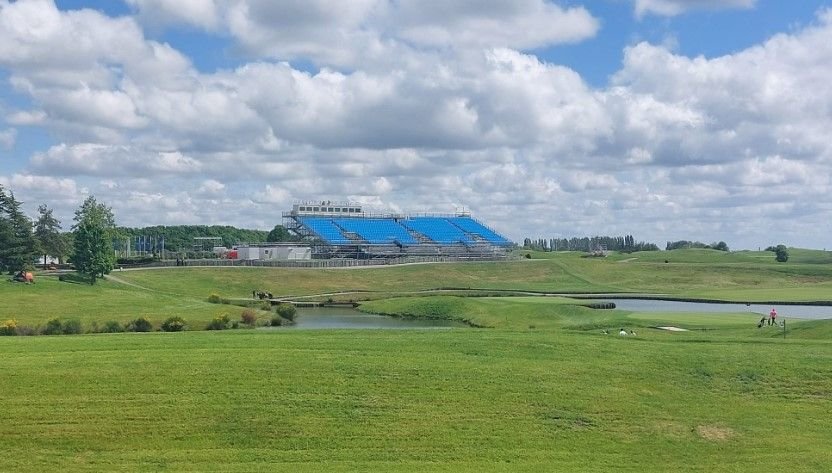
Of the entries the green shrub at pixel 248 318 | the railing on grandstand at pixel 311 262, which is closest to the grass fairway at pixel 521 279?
the railing on grandstand at pixel 311 262

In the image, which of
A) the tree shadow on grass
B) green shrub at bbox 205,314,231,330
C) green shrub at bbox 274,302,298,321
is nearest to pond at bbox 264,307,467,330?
green shrub at bbox 274,302,298,321

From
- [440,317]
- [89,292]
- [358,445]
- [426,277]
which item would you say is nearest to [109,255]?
[89,292]

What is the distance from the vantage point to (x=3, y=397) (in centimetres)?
2077

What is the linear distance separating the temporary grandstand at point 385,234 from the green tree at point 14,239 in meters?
54.1

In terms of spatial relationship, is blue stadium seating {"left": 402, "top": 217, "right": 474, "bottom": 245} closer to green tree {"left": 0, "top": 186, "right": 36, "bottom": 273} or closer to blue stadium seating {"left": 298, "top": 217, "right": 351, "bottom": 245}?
blue stadium seating {"left": 298, "top": 217, "right": 351, "bottom": 245}

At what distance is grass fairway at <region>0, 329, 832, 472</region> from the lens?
1875 cm

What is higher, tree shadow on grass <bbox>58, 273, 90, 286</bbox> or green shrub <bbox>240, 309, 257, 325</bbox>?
tree shadow on grass <bbox>58, 273, 90, 286</bbox>

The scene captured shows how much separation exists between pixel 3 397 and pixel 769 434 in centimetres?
2080

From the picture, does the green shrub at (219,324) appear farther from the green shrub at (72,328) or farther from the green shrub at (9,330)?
the green shrub at (9,330)

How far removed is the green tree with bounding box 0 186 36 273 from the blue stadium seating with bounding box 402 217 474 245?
261 feet

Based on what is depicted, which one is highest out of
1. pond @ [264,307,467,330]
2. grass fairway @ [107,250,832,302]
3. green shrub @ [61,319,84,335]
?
grass fairway @ [107,250,832,302]

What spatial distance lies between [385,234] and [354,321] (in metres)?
84.1

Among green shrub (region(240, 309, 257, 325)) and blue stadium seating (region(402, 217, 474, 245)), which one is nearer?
green shrub (region(240, 309, 257, 325))

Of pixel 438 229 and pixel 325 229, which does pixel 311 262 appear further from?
pixel 438 229
